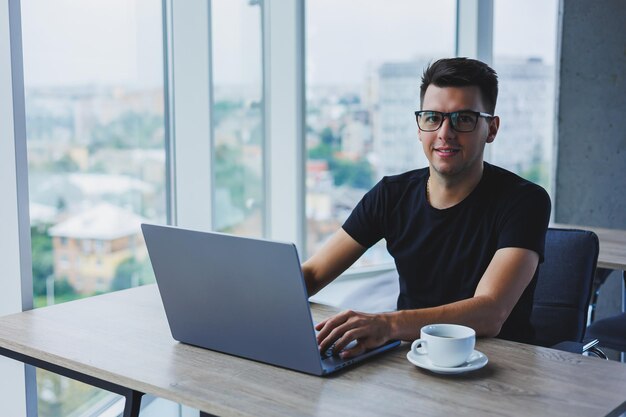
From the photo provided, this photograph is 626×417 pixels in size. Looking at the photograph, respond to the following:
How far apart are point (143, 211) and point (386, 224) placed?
110 cm

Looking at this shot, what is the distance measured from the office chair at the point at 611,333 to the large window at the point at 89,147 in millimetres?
1652

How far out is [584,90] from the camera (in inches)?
169

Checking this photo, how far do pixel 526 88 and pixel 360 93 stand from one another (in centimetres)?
131

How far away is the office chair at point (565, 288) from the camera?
2111 mm

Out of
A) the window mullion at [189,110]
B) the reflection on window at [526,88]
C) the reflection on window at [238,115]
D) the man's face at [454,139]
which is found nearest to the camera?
the man's face at [454,139]

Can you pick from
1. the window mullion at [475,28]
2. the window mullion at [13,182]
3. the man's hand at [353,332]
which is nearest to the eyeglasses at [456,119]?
the man's hand at [353,332]

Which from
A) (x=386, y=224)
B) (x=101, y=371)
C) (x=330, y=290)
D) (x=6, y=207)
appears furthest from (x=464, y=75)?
(x=330, y=290)

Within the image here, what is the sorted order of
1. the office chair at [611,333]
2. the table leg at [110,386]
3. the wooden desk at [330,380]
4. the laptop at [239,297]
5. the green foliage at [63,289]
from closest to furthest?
the wooden desk at [330,380], the laptop at [239,297], the table leg at [110,386], the green foliage at [63,289], the office chair at [611,333]

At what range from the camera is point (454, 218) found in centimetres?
197

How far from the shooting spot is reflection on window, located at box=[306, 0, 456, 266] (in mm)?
3672

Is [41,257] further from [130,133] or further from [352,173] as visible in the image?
[352,173]

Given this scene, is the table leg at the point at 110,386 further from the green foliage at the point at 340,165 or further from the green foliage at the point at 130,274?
the green foliage at the point at 340,165

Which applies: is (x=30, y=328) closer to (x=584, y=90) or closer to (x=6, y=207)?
(x=6, y=207)

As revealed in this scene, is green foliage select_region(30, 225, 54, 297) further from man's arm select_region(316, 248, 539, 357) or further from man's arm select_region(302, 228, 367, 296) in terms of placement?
man's arm select_region(316, 248, 539, 357)
